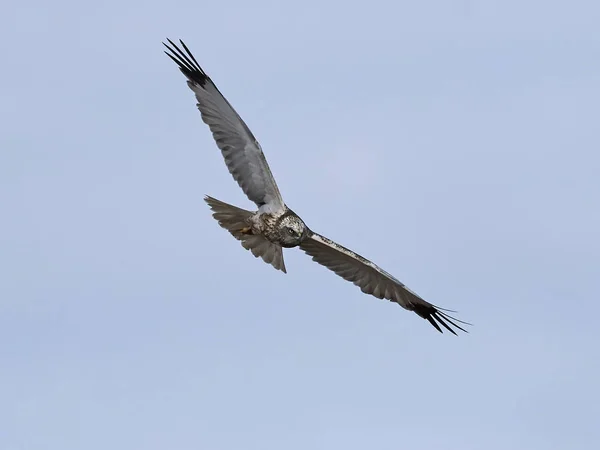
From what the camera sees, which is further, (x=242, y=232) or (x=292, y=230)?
(x=242, y=232)

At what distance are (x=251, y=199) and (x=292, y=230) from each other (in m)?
0.75

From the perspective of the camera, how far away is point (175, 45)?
21906mm

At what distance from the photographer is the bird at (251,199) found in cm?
2098

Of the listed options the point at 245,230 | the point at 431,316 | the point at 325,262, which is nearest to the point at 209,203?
the point at 245,230

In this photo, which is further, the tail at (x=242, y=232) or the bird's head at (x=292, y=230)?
the tail at (x=242, y=232)

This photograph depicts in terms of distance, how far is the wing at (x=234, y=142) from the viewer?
68.5 feet

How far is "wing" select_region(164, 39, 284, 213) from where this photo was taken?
2088 cm

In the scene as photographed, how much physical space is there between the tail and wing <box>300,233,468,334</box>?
562mm

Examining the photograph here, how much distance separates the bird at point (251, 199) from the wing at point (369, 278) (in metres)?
0.03

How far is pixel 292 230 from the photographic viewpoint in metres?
21.4

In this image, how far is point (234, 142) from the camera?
21.1 meters

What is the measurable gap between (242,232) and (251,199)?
1.90 feet

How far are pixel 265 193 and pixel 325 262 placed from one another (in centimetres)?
199

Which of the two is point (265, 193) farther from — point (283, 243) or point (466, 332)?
point (466, 332)
